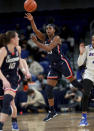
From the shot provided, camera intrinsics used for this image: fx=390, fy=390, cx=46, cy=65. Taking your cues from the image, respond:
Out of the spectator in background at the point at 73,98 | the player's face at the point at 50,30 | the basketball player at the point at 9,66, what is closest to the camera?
the basketball player at the point at 9,66

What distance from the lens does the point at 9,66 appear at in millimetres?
6977

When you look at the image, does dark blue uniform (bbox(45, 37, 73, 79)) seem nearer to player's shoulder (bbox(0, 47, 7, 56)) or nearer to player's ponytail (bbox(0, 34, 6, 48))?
player's ponytail (bbox(0, 34, 6, 48))

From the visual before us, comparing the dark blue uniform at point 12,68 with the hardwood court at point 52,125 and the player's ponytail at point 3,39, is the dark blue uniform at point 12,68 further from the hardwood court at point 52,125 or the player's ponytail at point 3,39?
the hardwood court at point 52,125

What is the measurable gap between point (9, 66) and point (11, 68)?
0.19 feet

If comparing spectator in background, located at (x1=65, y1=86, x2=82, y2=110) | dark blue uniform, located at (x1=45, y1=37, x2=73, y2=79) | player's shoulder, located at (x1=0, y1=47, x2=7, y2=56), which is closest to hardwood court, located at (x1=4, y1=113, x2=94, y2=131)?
dark blue uniform, located at (x1=45, y1=37, x2=73, y2=79)

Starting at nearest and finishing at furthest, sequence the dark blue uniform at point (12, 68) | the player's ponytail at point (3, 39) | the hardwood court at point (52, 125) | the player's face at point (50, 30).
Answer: the dark blue uniform at point (12, 68)
the player's ponytail at point (3, 39)
the hardwood court at point (52, 125)
the player's face at point (50, 30)

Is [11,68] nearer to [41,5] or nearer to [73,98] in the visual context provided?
[73,98]

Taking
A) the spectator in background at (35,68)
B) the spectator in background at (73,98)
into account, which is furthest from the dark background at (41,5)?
the spectator in background at (73,98)

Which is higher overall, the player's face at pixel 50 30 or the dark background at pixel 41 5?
the dark background at pixel 41 5

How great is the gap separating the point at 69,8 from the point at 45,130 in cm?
1081

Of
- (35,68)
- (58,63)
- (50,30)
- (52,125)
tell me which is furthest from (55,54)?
(35,68)

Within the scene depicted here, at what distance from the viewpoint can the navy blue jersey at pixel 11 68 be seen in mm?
6922

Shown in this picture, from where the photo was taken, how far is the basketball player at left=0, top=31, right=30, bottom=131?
6.74 m

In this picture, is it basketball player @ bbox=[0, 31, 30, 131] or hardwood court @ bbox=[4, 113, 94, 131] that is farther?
hardwood court @ bbox=[4, 113, 94, 131]
